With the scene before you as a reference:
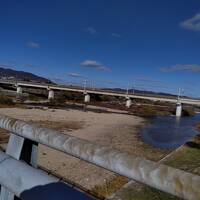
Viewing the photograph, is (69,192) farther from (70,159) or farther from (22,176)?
(70,159)

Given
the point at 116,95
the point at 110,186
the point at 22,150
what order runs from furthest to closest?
the point at 116,95 < the point at 110,186 < the point at 22,150

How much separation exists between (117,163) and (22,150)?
43.7 inches

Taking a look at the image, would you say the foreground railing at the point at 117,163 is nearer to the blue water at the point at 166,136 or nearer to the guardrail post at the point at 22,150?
the guardrail post at the point at 22,150

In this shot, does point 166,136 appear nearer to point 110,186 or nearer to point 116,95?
point 110,186

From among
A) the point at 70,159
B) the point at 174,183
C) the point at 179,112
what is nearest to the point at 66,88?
the point at 179,112

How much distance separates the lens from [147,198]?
8.10 metres

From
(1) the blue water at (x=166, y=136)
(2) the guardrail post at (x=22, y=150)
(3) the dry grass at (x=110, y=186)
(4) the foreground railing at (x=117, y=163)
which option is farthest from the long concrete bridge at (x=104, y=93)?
(4) the foreground railing at (x=117, y=163)

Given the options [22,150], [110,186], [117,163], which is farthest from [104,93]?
[117,163]

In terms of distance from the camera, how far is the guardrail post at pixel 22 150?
2.66m

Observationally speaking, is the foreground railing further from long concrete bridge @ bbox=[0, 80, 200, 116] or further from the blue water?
long concrete bridge @ bbox=[0, 80, 200, 116]

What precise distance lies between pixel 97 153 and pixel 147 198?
6.55 metres

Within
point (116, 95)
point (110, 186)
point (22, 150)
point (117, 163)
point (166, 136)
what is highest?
point (117, 163)

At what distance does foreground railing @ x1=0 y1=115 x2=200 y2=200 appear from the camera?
4.95 feet

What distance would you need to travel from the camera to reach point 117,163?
1854mm
